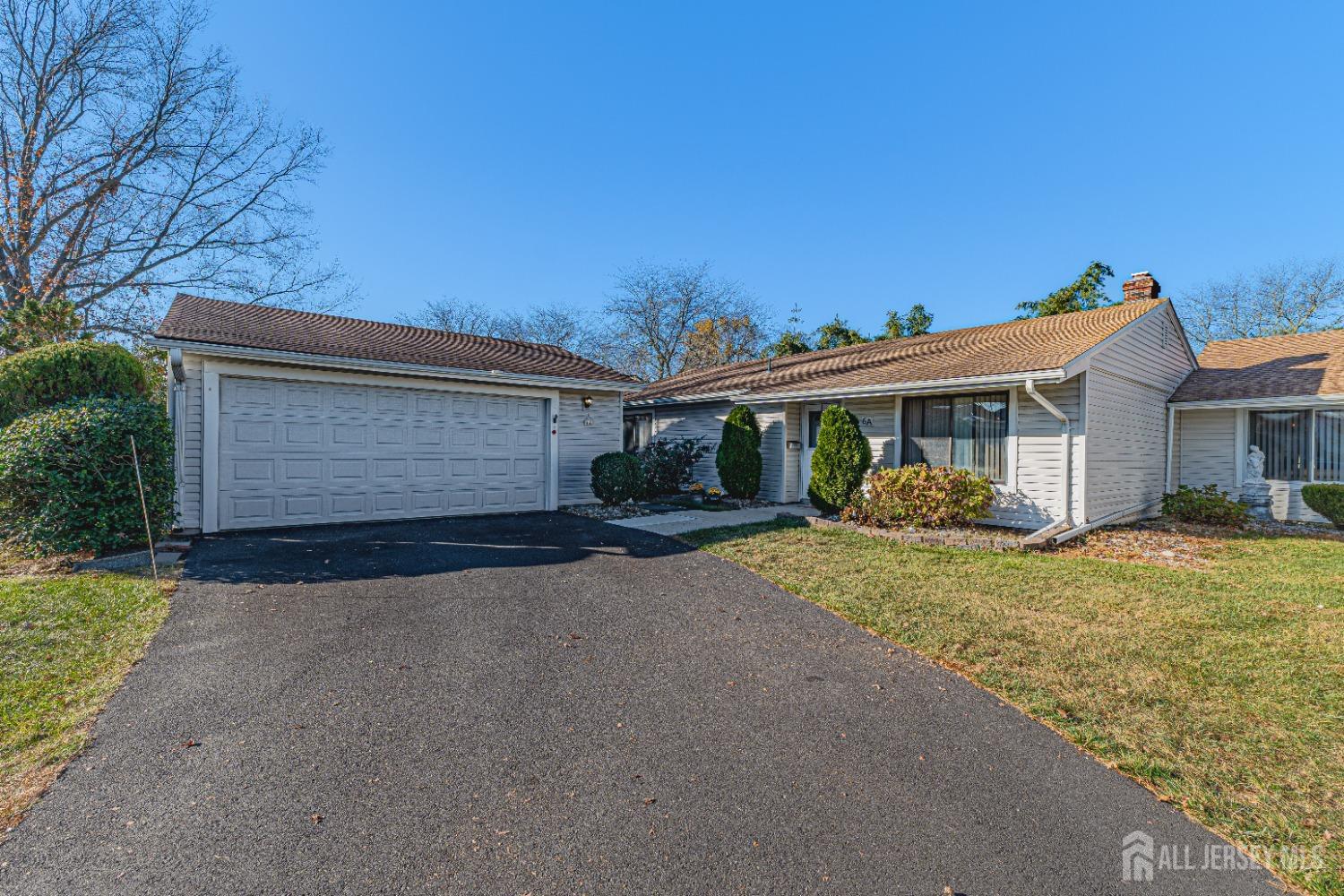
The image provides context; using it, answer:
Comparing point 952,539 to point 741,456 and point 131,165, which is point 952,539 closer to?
point 741,456

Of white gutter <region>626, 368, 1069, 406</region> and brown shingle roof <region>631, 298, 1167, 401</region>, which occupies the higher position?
brown shingle roof <region>631, 298, 1167, 401</region>

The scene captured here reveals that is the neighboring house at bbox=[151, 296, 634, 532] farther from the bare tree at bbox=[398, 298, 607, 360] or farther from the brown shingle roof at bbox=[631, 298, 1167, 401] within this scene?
the bare tree at bbox=[398, 298, 607, 360]

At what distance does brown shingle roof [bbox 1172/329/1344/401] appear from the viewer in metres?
10.4

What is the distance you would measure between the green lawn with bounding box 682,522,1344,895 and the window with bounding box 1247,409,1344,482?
12.1 feet

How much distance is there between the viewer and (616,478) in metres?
10.8

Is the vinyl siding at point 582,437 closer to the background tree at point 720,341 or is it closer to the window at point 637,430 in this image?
the window at point 637,430

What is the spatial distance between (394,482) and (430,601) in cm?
479

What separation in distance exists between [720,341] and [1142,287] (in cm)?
1851

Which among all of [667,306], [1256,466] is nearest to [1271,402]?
[1256,466]

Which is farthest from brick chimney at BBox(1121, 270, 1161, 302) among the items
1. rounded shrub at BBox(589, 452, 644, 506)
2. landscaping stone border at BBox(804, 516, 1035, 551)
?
rounded shrub at BBox(589, 452, 644, 506)

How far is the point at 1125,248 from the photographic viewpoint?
63.3ft

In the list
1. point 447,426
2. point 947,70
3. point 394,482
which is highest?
point 947,70

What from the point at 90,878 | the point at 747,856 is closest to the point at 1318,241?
the point at 747,856

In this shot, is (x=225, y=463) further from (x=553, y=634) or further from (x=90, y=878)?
(x=90, y=878)
